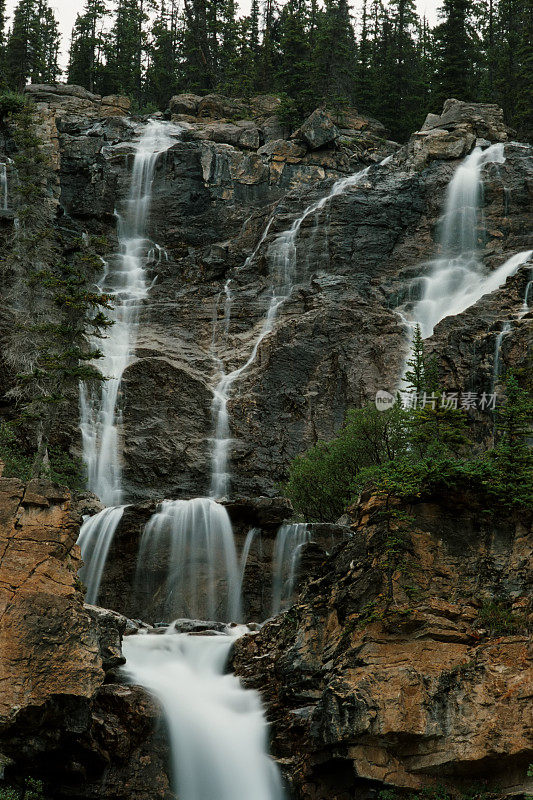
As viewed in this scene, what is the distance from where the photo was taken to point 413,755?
1286 cm

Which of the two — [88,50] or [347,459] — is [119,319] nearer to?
[347,459]

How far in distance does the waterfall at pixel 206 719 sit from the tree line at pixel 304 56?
38555 mm

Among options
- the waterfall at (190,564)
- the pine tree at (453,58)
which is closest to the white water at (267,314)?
the waterfall at (190,564)

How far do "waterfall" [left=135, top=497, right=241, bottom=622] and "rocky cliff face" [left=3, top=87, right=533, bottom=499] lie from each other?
7205mm

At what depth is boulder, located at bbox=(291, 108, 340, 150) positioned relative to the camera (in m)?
45.8

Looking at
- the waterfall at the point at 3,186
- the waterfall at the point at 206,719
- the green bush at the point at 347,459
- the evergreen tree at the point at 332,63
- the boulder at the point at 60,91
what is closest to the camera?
the waterfall at the point at 206,719

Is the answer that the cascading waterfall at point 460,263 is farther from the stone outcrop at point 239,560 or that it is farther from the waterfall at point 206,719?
the waterfall at point 206,719

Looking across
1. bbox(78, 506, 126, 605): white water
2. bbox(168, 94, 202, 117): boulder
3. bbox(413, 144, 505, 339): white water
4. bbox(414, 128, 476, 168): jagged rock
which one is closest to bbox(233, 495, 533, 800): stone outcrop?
bbox(78, 506, 126, 605): white water

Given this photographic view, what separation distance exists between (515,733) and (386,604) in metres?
2.83

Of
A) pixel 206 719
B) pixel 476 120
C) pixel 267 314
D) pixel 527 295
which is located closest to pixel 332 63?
pixel 476 120

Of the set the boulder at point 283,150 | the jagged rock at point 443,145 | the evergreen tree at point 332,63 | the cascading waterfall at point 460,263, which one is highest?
the evergreen tree at point 332,63

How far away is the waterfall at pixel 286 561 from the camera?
22141 millimetres

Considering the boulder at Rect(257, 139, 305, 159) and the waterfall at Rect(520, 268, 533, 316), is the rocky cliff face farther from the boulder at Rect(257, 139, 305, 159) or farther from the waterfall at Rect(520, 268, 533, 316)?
the waterfall at Rect(520, 268, 533, 316)

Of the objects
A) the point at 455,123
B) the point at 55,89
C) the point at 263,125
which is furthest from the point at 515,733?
the point at 55,89
